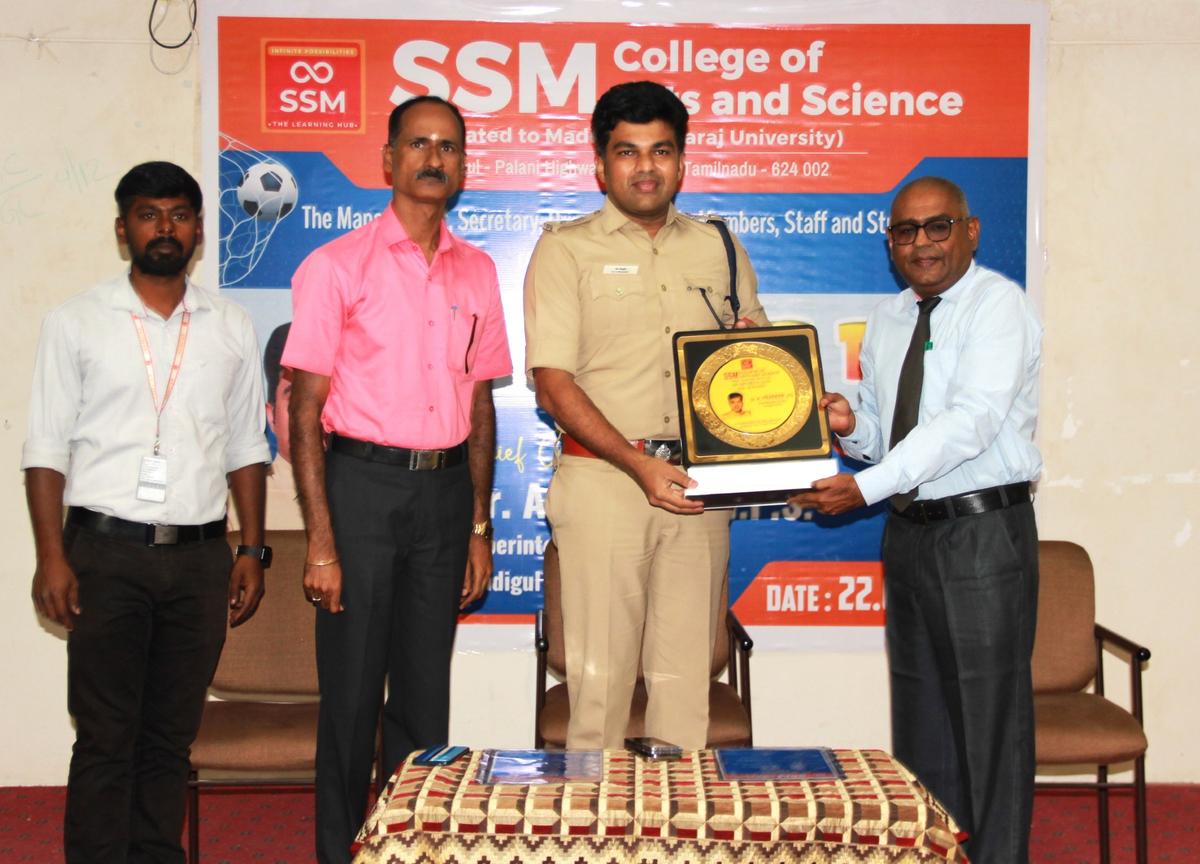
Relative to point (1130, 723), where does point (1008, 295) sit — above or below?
above

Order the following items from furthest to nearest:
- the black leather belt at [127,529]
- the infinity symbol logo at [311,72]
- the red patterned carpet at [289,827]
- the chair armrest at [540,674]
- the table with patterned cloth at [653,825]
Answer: the infinity symbol logo at [311,72] → the red patterned carpet at [289,827] → the chair armrest at [540,674] → the black leather belt at [127,529] → the table with patterned cloth at [653,825]

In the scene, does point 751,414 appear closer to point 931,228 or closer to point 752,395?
point 752,395

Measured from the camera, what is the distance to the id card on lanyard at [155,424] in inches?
124

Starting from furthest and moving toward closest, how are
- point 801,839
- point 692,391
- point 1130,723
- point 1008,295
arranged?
point 1130,723
point 1008,295
point 692,391
point 801,839

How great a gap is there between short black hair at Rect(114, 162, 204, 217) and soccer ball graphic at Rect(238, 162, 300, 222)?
3.25ft

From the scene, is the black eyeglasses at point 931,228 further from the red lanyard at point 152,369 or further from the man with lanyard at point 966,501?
the red lanyard at point 152,369

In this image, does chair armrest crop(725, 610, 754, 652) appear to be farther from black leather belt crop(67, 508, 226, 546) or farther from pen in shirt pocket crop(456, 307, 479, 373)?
black leather belt crop(67, 508, 226, 546)

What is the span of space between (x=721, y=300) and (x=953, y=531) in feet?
2.99

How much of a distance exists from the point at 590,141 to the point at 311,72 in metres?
1.07

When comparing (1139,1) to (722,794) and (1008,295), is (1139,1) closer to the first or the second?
(1008,295)

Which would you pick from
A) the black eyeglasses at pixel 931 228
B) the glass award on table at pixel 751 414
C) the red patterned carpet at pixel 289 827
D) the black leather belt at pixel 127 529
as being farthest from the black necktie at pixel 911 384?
the black leather belt at pixel 127 529

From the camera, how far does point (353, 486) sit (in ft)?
10.4

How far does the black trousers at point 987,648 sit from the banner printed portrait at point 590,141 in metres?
1.24

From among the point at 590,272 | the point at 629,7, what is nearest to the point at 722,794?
the point at 590,272
